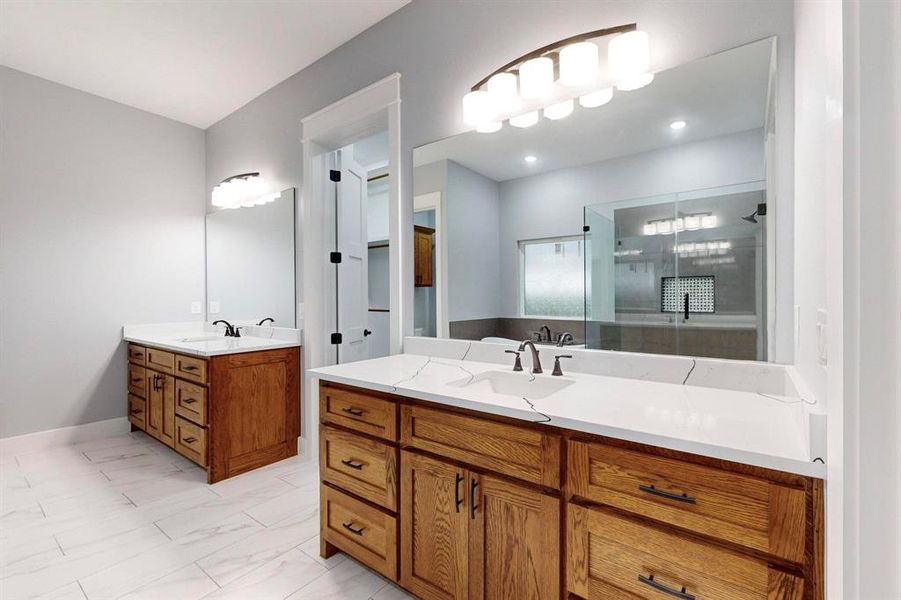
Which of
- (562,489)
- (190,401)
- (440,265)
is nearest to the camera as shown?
(562,489)

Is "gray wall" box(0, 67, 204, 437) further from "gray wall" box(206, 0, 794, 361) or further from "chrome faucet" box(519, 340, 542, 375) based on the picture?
"chrome faucet" box(519, 340, 542, 375)

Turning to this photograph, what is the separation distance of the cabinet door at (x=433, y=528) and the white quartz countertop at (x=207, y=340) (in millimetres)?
1771

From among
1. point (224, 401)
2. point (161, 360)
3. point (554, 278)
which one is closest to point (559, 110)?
point (554, 278)

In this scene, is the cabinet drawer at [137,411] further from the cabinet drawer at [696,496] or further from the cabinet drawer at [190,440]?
the cabinet drawer at [696,496]

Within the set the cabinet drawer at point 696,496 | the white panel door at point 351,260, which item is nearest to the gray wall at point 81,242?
the white panel door at point 351,260

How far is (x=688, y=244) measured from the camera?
1537 millimetres

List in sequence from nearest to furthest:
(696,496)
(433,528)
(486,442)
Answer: (696,496) < (486,442) < (433,528)

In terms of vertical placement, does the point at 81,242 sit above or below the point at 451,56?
below

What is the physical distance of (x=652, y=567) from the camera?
1021mm

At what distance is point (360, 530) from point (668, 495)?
1.22 metres

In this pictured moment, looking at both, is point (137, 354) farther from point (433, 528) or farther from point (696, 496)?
point (696, 496)

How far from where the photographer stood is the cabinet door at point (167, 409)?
2.99 meters

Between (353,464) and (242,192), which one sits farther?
(242,192)

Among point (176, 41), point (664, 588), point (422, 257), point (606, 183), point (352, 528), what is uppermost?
point (176, 41)
